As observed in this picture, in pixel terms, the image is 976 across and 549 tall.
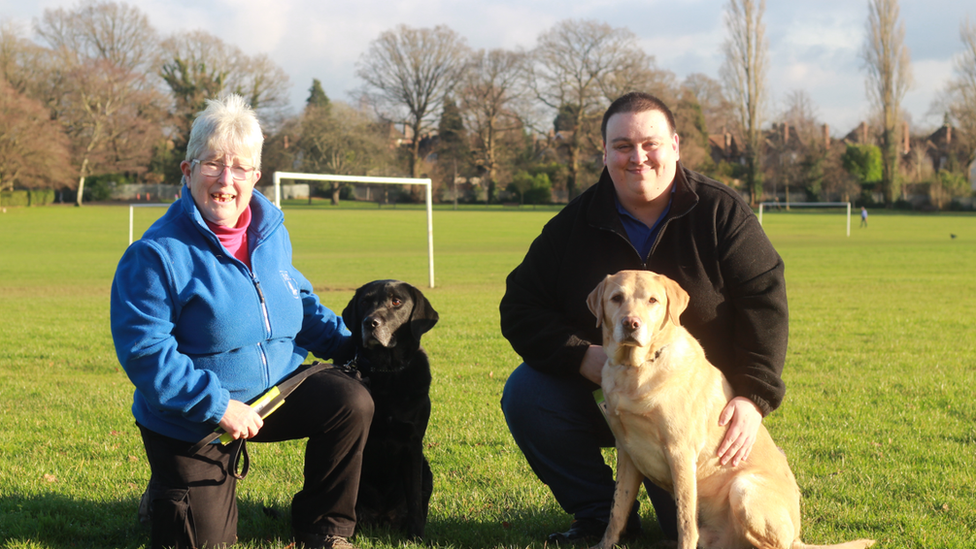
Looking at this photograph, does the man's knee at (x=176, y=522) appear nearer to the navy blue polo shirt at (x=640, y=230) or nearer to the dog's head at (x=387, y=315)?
the dog's head at (x=387, y=315)

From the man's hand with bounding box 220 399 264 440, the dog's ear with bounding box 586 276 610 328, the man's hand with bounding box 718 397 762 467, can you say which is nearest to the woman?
the man's hand with bounding box 220 399 264 440

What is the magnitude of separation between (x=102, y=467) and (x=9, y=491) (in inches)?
19.7

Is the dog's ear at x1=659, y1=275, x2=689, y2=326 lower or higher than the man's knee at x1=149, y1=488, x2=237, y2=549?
higher

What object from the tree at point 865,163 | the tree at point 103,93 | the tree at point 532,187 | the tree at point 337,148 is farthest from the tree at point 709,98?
the tree at point 103,93

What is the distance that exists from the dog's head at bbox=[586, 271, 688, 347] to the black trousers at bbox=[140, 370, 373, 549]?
1200 millimetres

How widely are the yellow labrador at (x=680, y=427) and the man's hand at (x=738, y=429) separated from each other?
27 mm

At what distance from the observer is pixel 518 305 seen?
12.1 feet

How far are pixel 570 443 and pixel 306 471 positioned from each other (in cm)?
124

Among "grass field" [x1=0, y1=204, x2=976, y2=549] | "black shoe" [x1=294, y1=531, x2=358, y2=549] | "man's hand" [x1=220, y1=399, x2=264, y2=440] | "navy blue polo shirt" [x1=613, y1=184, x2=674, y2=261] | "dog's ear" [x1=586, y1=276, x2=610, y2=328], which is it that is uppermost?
"navy blue polo shirt" [x1=613, y1=184, x2=674, y2=261]

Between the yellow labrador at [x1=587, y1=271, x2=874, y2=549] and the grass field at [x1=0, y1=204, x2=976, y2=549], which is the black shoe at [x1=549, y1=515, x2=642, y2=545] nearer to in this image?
the grass field at [x1=0, y1=204, x2=976, y2=549]

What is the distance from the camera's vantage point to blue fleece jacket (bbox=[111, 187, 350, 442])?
2.90m

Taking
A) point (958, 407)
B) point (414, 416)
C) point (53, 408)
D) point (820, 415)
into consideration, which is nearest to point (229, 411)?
point (414, 416)

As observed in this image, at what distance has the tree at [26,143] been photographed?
155 feet

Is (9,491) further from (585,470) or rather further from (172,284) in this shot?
(585,470)
